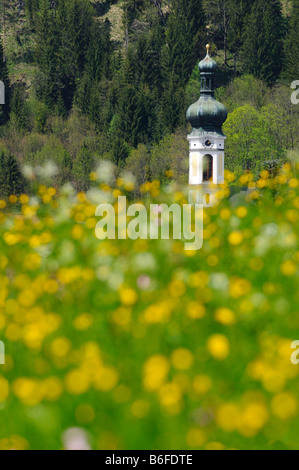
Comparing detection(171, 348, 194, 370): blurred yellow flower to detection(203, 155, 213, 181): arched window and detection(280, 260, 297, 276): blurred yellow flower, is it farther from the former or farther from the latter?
detection(203, 155, 213, 181): arched window

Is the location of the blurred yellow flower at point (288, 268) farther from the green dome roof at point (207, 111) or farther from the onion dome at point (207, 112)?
the green dome roof at point (207, 111)

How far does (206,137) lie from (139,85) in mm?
52085

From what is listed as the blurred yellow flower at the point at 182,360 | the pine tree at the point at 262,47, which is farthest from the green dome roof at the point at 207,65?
the pine tree at the point at 262,47

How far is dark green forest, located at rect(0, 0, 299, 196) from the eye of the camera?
241ft

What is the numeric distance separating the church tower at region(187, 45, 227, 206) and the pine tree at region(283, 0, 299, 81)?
42.0 metres

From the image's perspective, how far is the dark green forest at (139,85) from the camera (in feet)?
241

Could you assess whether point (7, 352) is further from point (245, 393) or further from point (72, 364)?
point (245, 393)

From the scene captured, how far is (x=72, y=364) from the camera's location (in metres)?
5.26

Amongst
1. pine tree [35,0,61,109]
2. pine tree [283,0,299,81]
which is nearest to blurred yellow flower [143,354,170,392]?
pine tree [283,0,299,81]

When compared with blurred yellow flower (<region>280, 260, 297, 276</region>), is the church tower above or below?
above

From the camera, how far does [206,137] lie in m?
47.3

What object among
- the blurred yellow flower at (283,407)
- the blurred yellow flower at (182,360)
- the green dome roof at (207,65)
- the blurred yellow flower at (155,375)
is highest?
the green dome roof at (207,65)

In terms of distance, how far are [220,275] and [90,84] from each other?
9222 cm
